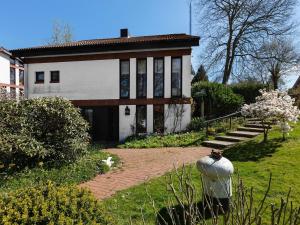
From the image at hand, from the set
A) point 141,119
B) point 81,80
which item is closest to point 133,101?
point 141,119

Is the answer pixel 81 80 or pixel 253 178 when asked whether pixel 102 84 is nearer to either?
pixel 81 80

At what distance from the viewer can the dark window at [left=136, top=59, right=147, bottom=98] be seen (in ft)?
60.3

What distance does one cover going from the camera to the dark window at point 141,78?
18.4 metres

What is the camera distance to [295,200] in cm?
639

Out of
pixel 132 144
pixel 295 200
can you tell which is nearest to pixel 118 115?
pixel 132 144

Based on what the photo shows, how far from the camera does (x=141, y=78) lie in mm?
18469

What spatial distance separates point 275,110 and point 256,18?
64.3 feet

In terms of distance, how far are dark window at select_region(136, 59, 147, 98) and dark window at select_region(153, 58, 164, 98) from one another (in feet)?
1.96

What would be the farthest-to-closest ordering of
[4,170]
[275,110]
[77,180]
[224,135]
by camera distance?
[224,135]
[275,110]
[4,170]
[77,180]

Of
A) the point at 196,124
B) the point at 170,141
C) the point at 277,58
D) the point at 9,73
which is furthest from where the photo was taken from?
the point at 9,73

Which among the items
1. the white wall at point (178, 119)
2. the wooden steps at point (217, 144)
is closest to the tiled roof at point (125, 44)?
the white wall at point (178, 119)

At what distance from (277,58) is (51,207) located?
98.0 feet

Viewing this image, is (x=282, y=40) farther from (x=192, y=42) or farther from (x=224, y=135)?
(x=224, y=135)

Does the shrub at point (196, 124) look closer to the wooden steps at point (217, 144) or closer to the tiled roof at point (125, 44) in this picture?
the wooden steps at point (217, 144)
